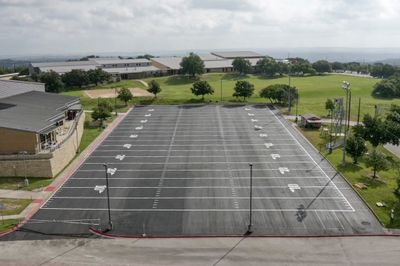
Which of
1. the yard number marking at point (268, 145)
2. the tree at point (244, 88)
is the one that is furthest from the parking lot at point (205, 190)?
the tree at point (244, 88)

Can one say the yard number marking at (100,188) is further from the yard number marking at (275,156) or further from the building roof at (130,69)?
the building roof at (130,69)

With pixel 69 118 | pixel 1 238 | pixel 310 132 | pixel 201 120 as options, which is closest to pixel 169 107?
pixel 201 120

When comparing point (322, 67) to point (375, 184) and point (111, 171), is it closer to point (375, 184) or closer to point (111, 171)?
point (375, 184)

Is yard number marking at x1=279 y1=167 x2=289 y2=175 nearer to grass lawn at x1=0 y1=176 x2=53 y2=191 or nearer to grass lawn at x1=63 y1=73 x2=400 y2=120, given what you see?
grass lawn at x1=0 y1=176 x2=53 y2=191

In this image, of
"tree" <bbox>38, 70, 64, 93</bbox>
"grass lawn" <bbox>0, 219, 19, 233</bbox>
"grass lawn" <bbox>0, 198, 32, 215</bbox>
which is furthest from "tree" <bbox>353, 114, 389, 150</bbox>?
"tree" <bbox>38, 70, 64, 93</bbox>

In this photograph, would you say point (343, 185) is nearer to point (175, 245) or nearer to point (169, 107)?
point (175, 245)

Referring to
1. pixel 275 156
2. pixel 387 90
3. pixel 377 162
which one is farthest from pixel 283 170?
pixel 387 90

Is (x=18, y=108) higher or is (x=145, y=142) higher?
(x=18, y=108)
